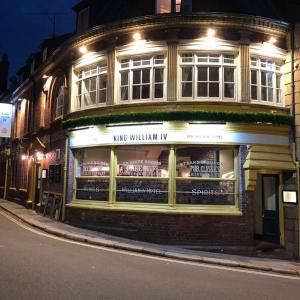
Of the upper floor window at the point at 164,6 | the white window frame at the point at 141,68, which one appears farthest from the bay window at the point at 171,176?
the upper floor window at the point at 164,6

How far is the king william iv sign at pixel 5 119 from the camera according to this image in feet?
83.3

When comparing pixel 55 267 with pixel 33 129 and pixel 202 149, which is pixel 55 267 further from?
pixel 33 129

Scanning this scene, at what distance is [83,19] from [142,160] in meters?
7.26

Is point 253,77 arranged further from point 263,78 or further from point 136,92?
point 136,92

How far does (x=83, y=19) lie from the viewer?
17.6 metres

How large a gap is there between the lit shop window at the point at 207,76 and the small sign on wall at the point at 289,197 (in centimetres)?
370

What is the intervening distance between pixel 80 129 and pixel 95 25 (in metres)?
4.28

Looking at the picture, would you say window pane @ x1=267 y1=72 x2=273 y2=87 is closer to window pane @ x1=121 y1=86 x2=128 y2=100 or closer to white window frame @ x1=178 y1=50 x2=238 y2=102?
white window frame @ x1=178 y1=50 x2=238 y2=102

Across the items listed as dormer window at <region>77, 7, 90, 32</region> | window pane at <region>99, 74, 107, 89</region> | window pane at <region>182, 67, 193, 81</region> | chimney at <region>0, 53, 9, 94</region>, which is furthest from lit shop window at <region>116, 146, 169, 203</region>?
chimney at <region>0, 53, 9, 94</region>

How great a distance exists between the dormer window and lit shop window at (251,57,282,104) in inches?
283

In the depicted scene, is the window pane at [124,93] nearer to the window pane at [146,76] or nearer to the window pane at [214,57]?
the window pane at [146,76]

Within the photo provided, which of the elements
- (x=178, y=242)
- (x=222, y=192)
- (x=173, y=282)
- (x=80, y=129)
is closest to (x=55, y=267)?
(x=173, y=282)

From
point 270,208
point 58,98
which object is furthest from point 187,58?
point 58,98

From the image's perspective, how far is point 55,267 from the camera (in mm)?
8570
